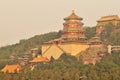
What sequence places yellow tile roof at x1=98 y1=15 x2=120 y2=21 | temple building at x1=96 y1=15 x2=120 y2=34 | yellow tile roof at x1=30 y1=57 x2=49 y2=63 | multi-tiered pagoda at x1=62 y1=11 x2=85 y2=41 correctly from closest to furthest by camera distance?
1. yellow tile roof at x1=30 y1=57 x2=49 y2=63
2. multi-tiered pagoda at x1=62 y1=11 x2=85 y2=41
3. temple building at x1=96 y1=15 x2=120 y2=34
4. yellow tile roof at x1=98 y1=15 x2=120 y2=21

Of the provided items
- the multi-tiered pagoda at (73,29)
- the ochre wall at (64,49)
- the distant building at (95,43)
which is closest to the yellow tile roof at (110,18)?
the multi-tiered pagoda at (73,29)

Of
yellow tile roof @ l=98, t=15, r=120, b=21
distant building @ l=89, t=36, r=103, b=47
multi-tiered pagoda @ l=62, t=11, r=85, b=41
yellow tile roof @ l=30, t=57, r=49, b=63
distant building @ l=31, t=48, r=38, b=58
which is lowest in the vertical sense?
yellow tile roof @ l=30, t=57, r=49, b=63

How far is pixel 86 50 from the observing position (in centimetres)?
6284

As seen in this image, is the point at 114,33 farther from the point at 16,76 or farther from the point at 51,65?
the point at 16,76

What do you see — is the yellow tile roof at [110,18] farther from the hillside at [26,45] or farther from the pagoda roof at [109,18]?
the hillside at [26,45]

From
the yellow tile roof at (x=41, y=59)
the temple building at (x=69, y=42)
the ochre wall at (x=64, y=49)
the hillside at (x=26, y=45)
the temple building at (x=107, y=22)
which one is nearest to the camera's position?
the yellow tile roof at (x=41, y=59)

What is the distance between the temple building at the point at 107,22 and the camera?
73.4 meters

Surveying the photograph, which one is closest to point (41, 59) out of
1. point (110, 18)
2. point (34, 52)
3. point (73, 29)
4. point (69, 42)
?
point (69, 42)

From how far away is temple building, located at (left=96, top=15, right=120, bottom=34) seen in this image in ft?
241

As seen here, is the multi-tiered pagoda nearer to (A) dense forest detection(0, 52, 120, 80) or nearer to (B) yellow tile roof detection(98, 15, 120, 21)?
(B) yellow tile roof detection(98, 15, 120, 21)

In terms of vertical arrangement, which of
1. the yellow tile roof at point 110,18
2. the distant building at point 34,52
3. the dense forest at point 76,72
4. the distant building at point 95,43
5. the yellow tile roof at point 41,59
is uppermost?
the yellow tile roof at point 110,18

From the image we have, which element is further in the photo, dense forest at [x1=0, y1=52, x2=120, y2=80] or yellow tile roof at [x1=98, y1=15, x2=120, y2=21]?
yellow tile roof at [x1=98, y1=15, x2=120, y2=21]

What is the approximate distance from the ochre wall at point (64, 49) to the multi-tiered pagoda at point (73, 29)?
2490mm

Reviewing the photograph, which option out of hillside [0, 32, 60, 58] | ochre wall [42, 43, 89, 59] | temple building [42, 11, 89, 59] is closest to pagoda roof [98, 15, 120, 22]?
temple building [42, 11, 89, 59]
